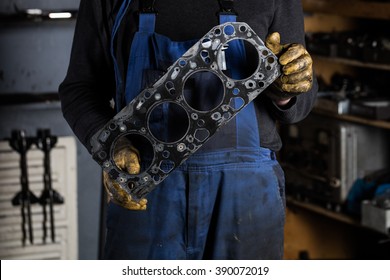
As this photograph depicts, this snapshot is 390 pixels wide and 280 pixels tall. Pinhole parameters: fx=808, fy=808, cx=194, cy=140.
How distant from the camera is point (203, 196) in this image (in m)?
1.39

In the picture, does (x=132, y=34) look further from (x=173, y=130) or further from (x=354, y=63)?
(x=354, y=63)

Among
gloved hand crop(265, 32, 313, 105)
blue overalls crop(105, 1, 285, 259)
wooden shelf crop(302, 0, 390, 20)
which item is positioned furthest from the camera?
wooden shelf crop(302, 0, 390, 20)

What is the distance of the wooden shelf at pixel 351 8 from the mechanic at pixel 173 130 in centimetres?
115

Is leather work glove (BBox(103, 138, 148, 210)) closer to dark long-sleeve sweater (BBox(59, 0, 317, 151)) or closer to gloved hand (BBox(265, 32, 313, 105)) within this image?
dark long-sleeve sweater (BBox(59, 0, 317, 151))

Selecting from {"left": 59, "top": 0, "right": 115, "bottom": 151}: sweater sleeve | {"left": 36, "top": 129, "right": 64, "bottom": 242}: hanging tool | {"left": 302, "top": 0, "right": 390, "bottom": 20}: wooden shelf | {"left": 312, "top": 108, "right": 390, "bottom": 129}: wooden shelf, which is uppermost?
{"left": 302, "top": 0, "right": 390, "bottom": 20}: wooden shelf

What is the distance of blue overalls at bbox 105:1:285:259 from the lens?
4.57 ft

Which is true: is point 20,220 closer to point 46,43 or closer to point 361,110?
point 46,43

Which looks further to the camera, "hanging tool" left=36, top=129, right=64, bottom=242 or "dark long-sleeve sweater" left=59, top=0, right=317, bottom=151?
"hanging tool" left=36, top=129, right=64, bottom=242

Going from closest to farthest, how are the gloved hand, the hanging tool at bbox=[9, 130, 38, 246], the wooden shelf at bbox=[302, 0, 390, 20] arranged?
the gloved hand, the hanging tool at bbox=[9, 130, 38, 246], the wooden shelf at bbox=[302, 0, 390, 20]

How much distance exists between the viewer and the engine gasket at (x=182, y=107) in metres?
1.28

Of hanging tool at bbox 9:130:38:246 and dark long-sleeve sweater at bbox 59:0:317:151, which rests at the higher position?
dark long-sleeve sweater at bbox 59:0:317:151

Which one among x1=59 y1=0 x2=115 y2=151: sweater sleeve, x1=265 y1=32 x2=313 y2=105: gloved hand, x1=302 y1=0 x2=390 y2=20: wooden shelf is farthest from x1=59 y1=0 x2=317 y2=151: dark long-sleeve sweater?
x1=302 y1=0 x2=390 y2=20: wooden shelf
